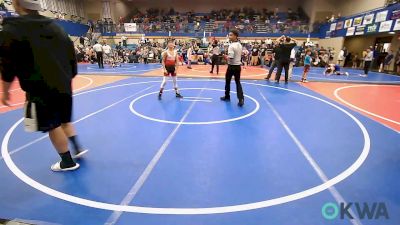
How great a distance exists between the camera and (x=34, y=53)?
2.79 meters

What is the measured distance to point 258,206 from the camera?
275 cm

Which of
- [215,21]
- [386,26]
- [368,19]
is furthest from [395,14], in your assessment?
[215,21]

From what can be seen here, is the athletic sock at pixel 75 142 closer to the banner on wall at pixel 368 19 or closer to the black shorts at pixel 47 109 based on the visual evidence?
the black shorts at pixel 47 109

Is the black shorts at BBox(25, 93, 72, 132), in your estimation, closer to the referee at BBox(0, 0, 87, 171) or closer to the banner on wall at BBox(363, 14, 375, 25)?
the referee at BBox(0, 0, 87, 171)

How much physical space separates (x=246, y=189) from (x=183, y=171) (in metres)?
0.91

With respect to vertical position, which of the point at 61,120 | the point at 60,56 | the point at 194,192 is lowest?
the point at 194,192

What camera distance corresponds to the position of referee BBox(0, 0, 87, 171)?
2.71 meters

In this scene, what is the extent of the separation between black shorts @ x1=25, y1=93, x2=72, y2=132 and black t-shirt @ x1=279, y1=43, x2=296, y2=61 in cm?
932

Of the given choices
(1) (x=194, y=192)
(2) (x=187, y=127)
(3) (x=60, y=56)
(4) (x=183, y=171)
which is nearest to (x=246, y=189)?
(1) (x=194, y=192)

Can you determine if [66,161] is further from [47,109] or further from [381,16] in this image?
[381,16]

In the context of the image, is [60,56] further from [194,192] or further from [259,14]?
[259,14]

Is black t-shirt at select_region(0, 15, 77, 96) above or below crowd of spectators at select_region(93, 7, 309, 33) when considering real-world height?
below

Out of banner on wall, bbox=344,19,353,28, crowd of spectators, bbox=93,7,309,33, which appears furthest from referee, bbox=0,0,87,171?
crowd of spectators, bbox=93,7,309,33

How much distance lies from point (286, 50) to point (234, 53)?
14.7 feet
